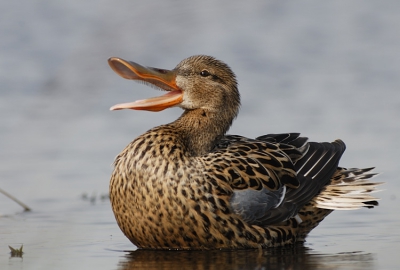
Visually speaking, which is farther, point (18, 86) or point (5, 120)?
point (18, 86)

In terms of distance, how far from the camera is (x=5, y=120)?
30.5ft

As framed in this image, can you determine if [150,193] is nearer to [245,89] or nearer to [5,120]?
[5,120]

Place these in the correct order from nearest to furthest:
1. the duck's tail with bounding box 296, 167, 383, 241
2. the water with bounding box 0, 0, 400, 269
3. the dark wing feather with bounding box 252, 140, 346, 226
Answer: the water with bounding box 0, 0, 400, 269 < the dark wing feather with bounding box 252, 140, 346, 226 < the duck's tail with bounding box 296, 167, 383, 241

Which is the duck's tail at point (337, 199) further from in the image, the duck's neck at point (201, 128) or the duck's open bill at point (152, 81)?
the duck's open bill at point (152, 81)

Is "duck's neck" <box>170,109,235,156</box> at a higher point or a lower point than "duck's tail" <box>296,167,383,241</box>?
higher

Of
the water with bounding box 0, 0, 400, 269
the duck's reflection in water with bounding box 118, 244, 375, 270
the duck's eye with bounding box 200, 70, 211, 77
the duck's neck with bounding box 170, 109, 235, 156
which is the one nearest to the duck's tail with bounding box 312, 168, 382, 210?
the water with bounding box 0, 0, 400, 269

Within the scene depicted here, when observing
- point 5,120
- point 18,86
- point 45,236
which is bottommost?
point 45,236

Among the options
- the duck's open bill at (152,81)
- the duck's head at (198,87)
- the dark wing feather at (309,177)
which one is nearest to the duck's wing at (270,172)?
the dark wing feather at (309,177)

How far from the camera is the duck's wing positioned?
584 cm

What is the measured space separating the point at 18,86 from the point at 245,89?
10.6 ft

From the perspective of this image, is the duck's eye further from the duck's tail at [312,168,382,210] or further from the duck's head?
the duck's tail at [312,168,382,210]

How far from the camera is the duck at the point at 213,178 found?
5598 millimetres

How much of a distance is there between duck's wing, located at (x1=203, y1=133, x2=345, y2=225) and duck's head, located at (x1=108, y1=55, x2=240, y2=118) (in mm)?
362

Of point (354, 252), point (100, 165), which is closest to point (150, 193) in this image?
point (354, 252)
